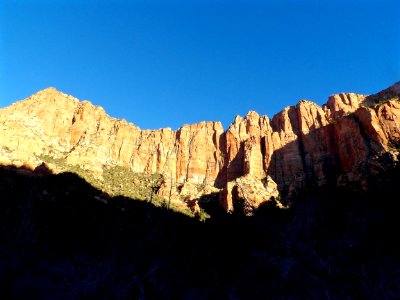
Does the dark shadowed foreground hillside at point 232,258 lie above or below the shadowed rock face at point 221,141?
below

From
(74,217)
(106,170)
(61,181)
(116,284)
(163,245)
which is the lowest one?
(116,284)

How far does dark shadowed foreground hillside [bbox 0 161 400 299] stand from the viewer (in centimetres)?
1005

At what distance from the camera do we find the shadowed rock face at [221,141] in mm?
78500

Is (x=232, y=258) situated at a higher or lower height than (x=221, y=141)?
lower

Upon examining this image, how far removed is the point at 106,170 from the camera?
300ft

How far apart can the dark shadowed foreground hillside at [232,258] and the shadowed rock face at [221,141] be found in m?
51.0

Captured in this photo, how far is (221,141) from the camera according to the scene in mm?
117125

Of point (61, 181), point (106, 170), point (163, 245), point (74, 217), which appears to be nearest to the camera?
point (163, 245)

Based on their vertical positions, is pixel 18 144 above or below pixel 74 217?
above

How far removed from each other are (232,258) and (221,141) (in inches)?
3959

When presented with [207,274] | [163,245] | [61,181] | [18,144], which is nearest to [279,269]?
[207,274]

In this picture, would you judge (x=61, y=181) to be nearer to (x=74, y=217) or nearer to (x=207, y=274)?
(x=74, y=217)

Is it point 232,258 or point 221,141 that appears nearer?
point 232,258

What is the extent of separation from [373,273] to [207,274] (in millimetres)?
6929
